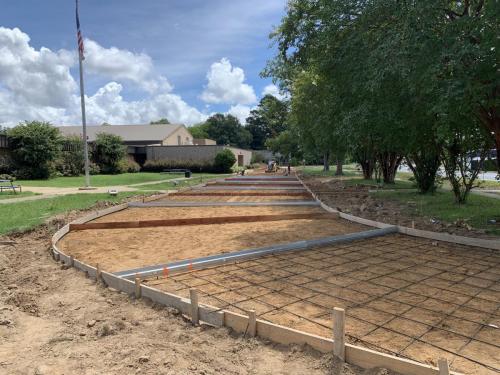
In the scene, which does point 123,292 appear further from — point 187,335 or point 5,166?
point 5,166

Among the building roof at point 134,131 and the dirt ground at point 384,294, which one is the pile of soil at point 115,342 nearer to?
the dirt ground at point 384,294

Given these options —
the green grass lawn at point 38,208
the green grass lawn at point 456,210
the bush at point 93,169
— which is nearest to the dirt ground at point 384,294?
the green grass lawn at point 456,210

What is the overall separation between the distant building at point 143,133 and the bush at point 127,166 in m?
9.21

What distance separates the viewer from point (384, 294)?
481cm

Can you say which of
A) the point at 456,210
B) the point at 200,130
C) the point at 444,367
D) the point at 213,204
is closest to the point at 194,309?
the point at 444,367

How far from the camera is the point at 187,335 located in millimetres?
3852

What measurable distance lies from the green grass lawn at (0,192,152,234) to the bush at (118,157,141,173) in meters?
20.0

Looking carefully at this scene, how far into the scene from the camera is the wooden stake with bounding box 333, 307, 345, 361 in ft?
10.5

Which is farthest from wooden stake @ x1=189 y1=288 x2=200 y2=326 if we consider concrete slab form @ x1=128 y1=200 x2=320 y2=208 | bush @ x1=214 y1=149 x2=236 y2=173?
bush @ x1=214 y1=149 x2=236 y2=173

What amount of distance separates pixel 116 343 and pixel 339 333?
203cm

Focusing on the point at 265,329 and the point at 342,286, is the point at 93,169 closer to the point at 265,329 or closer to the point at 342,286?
the point at 342,286

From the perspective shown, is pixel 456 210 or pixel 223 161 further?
pixel 223 161

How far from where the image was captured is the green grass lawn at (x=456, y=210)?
957 cm

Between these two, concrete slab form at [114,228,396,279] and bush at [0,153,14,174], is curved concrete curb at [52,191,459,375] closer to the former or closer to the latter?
concrete slab form at [114,228,396,279]
